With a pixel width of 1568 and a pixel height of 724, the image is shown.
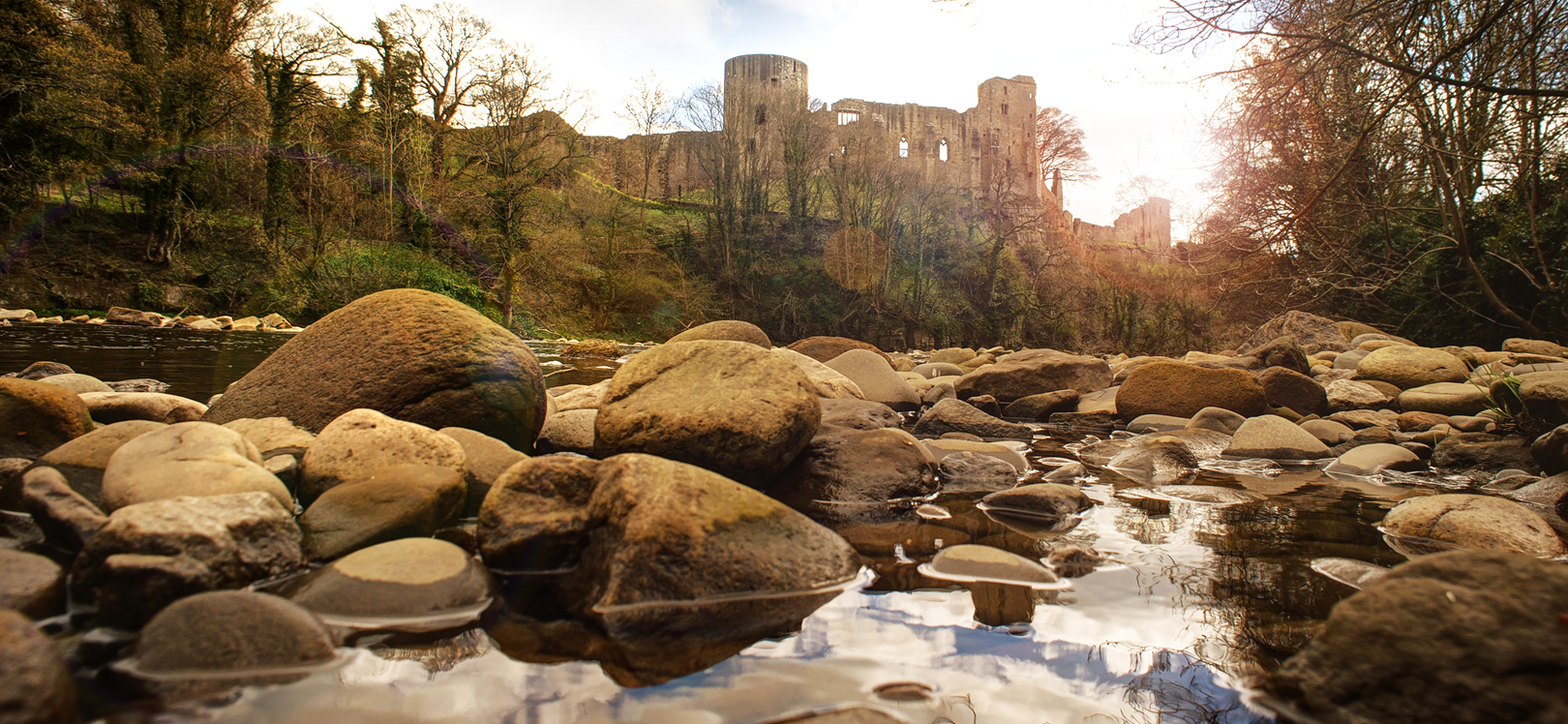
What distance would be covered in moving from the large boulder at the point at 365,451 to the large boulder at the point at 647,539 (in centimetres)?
67

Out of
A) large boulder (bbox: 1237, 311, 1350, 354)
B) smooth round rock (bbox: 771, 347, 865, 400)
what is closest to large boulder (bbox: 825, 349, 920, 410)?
smooth round rock (bbox: 771, 347, 865, 400)

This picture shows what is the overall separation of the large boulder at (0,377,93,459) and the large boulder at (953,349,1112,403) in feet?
28.6

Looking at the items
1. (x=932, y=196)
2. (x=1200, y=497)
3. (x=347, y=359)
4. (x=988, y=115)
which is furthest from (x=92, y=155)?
(x=988, y=115)

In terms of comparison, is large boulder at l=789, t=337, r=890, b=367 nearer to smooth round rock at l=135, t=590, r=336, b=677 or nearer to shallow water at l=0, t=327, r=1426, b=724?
shallow water at l=0, t=327, r=1426, b=724

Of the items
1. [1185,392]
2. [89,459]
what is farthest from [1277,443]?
[89,459]

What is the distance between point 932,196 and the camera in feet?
114

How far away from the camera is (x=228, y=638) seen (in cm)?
183

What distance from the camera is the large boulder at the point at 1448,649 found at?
157 centimetres

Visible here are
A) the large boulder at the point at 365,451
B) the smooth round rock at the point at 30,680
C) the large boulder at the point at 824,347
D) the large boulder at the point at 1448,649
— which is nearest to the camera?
the smooth round rock at the point at 30,680

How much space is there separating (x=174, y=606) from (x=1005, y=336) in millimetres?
32447

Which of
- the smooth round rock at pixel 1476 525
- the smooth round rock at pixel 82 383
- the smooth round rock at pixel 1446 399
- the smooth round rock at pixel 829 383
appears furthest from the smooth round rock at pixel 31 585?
the smooth round rock at pixel 1446 399

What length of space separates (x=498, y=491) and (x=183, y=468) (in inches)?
43.2

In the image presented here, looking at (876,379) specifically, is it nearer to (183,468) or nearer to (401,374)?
(401,374)

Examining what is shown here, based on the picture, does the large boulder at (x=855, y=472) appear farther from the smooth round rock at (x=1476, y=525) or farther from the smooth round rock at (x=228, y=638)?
the smooth round rock at (x=228, y=638)
